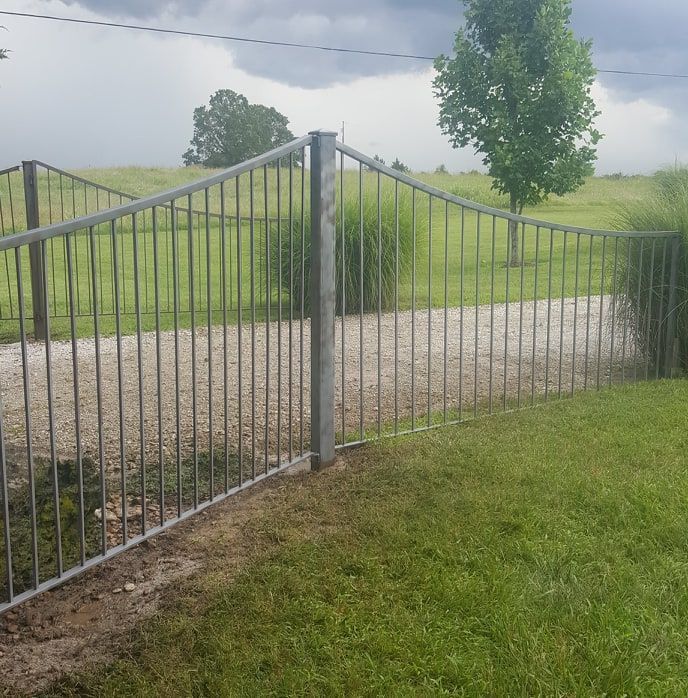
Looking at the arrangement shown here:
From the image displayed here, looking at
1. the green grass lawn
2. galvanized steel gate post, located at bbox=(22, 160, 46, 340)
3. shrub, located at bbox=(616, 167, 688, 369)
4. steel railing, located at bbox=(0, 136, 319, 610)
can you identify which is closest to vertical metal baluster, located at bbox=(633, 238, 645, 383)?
→ shrub, located at bbox=(616, 167, 688, 369)

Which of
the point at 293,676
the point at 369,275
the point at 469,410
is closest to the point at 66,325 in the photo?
the point at 369,275

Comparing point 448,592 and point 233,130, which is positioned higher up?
point 233,130

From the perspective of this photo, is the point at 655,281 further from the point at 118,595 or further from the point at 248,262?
the point at 248,262

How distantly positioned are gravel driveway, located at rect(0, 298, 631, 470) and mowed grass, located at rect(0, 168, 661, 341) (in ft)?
1.73

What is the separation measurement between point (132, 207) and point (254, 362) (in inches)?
68.3

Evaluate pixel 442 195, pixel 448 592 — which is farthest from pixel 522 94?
pixel 448 592

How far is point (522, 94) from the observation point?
15.2 meters

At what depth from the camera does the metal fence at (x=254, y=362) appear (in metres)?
2.84

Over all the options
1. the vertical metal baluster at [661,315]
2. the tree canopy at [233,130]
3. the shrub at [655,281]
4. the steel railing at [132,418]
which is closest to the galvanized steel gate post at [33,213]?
the steel railing at [132,418]

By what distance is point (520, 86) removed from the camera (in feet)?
49.8

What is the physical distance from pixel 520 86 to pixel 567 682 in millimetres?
14544

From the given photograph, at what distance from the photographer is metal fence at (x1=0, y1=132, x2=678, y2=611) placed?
9.32ft

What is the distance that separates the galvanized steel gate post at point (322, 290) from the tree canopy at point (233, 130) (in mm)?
29640

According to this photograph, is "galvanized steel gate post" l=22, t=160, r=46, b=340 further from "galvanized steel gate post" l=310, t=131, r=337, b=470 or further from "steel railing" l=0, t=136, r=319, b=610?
"galvanized steel gate post" l=310, t=131, r=337, b=470
